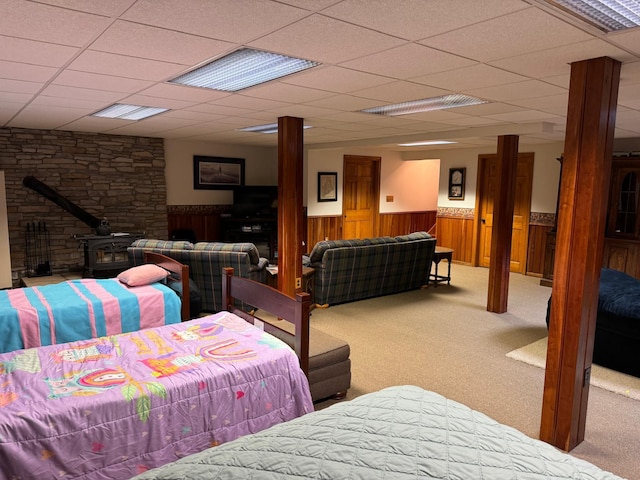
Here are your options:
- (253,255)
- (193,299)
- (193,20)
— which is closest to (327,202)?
(253,255)

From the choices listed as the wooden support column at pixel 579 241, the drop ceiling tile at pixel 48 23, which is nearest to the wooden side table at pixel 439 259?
the wooden support column at pixel 579 241

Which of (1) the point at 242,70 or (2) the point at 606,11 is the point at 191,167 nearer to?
(1) the point at 242,70

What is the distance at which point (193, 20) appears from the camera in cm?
193

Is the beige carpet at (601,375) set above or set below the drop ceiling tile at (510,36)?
below

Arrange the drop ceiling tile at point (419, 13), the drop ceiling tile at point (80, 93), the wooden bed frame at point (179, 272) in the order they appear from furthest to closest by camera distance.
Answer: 1. the wooden bed frame at point (179, 272)
2. the drop ceiling tile at point (80, 93)
3. the drop ceiling tile at point (419, 13)

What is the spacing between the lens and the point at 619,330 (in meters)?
3.89

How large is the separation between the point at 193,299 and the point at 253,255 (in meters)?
0.83

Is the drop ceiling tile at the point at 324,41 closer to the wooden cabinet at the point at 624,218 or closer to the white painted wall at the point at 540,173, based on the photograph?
the wooden cabinet at the point at 624,218

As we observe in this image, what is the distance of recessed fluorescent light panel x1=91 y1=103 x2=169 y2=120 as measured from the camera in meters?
4.48

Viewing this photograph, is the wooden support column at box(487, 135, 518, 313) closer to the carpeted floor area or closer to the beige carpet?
the carpeted floor area

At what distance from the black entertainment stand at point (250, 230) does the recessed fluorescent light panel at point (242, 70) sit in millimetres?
4931

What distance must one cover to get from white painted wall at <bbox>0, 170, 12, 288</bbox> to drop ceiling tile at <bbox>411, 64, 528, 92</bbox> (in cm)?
576

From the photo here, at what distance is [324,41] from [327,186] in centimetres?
675

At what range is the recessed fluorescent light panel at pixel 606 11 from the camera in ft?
5.80
